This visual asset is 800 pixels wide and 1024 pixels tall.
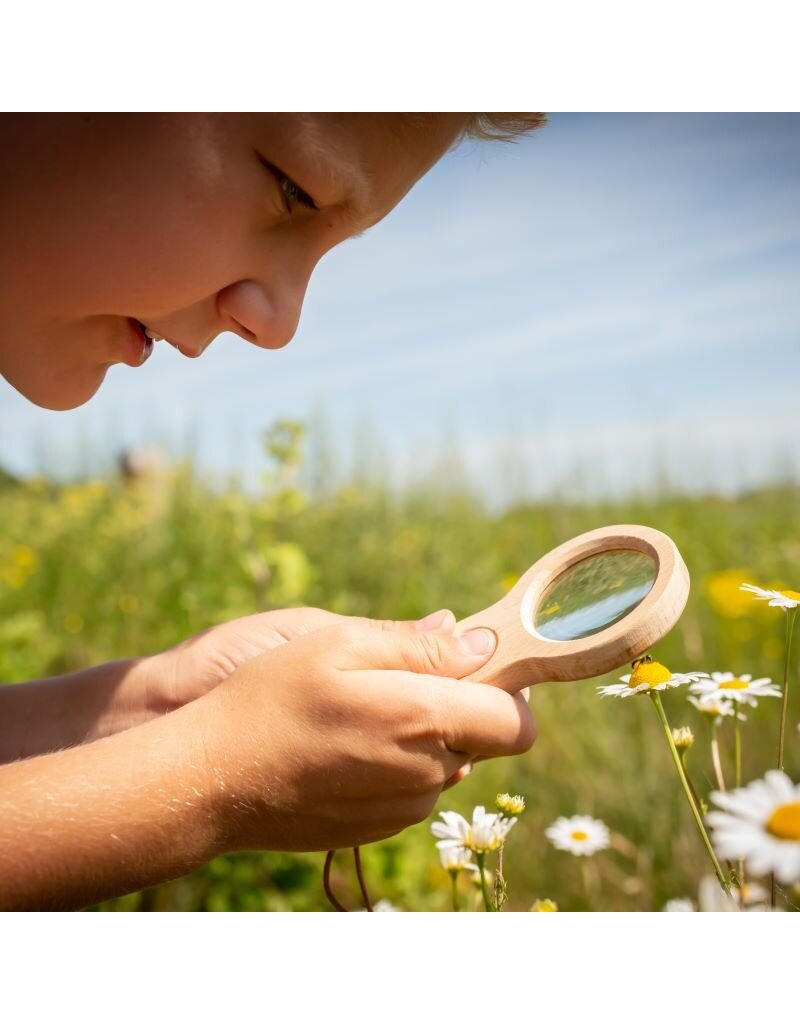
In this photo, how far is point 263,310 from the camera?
787mm

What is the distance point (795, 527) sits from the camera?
5.84ft

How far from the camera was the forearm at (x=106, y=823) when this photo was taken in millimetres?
577

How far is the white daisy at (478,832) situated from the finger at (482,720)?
48 millimetres

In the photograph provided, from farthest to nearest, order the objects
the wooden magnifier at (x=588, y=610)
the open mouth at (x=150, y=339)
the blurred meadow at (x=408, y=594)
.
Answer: the blurred meadow at (x=408, y=594), the open mouth at (x=150, y=339), the wooden magnifier at (x=588, y=610)

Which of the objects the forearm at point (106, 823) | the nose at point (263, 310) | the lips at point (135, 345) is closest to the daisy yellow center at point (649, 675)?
the forearm at point (106, 823)

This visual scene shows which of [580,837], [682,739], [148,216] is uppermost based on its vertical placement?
[148,216]

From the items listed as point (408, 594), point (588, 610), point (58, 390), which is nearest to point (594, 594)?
point (588, 610)

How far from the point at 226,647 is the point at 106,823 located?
Result: 285 millimetres

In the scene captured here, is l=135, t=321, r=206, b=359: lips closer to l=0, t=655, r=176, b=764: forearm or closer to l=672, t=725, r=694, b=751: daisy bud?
l=0, t=655, r=176, b=764: forearm

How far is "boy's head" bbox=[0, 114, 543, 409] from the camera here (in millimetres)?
725

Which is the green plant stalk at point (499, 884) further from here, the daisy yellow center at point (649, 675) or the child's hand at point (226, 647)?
the child's hand at point (226, 647)

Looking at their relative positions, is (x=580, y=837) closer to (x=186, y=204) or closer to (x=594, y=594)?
(x=594, y=594)
